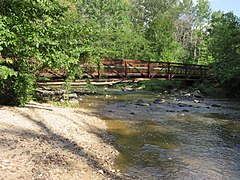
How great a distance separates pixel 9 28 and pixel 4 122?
2607 millimetres

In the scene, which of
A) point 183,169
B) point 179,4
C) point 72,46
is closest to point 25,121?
point 72,46

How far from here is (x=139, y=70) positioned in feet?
69.5

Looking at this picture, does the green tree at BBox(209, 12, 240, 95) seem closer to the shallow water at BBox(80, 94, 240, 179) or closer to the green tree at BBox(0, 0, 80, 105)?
the shallow water at BBox(80, 94, 240, 179)

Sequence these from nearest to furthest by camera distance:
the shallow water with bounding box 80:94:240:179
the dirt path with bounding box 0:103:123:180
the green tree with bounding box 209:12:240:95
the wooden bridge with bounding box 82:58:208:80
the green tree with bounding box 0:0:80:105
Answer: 1. the dirt path with bounding box 0:103:123:180
2. the shallow water with bounding box 80:94:240:179
3. the green tree with bounding box 0:0:80:105
4. the wooden bridge with bounding box 82:58:208:80
5. the green tree with bounding box 209:12:240:95

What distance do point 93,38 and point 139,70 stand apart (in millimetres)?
10042

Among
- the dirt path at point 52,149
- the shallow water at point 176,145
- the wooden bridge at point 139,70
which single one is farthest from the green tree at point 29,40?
the wooden bridge at point 139,70

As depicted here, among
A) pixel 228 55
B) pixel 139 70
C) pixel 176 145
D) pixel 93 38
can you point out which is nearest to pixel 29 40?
pixel 93 38

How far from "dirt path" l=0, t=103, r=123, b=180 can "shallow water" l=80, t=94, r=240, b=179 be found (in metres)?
0.54

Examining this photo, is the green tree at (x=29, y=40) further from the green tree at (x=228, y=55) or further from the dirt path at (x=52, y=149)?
the green tree at (x=228, y=55)

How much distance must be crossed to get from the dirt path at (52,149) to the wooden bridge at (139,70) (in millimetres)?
7133

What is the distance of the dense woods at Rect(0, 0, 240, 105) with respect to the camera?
8.37 m

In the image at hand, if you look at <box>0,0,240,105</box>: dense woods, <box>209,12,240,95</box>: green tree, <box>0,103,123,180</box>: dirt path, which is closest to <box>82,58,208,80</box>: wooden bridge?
<box>0,0,240,105</box>: dense woods

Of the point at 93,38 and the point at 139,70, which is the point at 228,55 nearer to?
the point at 139,70

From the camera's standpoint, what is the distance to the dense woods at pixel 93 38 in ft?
27.5
